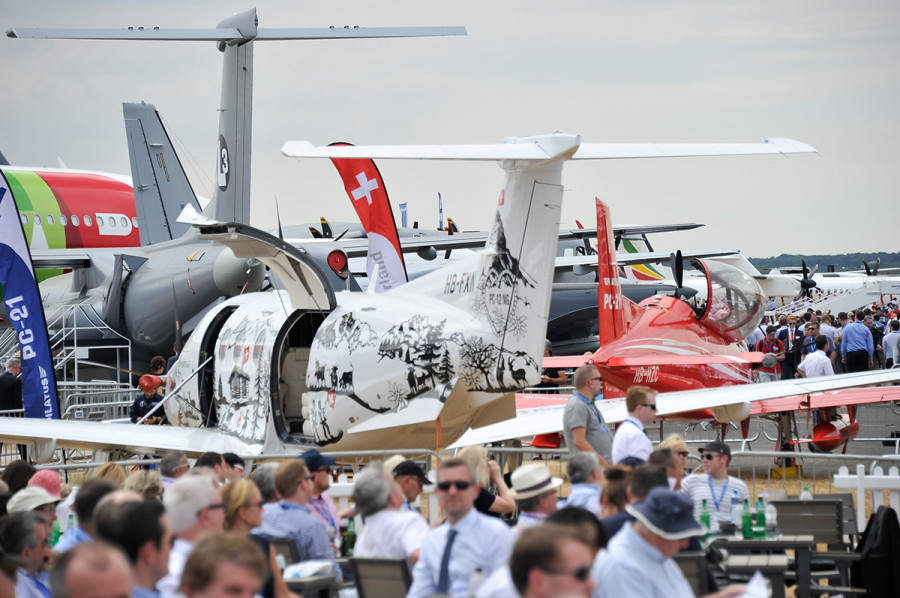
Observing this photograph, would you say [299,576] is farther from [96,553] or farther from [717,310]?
[717,310]

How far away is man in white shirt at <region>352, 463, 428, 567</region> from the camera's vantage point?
5.68 metres

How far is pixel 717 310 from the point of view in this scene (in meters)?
16.6

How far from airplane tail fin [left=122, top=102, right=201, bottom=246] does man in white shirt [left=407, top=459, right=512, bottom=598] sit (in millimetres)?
22049

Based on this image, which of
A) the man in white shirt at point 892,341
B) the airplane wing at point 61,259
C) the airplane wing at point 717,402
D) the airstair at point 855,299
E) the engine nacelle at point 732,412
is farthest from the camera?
the airstair at point 855,299

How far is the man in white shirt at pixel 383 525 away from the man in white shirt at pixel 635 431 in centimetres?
242

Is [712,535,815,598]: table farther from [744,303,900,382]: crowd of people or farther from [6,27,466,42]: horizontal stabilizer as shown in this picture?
[6,27,466,42]: horizontal stabilizer

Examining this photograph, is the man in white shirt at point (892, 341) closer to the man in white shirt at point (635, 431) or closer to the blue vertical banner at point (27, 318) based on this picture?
the man in white shirt at point (635, 431)

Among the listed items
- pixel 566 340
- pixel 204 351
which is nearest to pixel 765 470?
pixel 204 351

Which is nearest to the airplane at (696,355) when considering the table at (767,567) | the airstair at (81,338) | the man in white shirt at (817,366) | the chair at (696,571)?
the man in white shirt at (817,366)

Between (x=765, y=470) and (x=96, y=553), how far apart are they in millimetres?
13141

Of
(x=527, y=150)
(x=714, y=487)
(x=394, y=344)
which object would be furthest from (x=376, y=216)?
(x=714, y=487)

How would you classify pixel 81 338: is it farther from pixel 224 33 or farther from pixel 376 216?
pixel 376 216

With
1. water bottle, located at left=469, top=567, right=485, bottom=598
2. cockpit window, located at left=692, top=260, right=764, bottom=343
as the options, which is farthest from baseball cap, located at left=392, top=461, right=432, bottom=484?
cockpit window, located at left=692, top=260, right=764, bottom=343

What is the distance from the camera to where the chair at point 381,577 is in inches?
206
